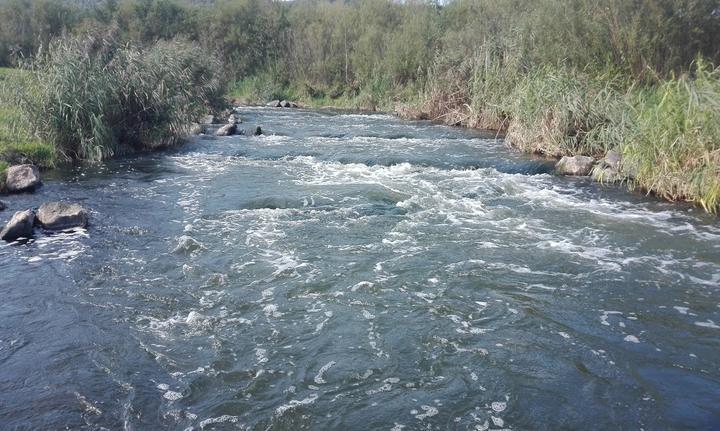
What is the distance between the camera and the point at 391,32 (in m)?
35.4

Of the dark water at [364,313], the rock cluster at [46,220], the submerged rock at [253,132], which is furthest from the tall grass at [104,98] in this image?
the rock cluster at [46,220]

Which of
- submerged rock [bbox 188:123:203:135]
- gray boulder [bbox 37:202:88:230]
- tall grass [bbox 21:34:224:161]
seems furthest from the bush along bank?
gray boulder [bbox 37:202:88:230]

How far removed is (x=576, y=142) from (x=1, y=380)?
1417 centimetres

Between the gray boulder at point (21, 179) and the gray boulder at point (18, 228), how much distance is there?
9.08 ft

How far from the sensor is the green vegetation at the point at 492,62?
11.6m

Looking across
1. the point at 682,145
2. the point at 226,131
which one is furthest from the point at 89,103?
the point at 682,145

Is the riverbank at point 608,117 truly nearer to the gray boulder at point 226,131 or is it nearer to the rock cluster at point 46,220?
the gray boulder at point 226,131

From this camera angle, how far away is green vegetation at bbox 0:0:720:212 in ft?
38.1

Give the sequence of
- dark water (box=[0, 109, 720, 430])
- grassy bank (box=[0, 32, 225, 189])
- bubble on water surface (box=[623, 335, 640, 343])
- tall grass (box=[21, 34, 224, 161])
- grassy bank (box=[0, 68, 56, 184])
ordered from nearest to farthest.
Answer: dark water (box=[0, 109, 720, 430]) → bubble on water surface (box=[623, 335, 640, 343]) → grassy bank (box=[0, 68, 56, 184]) → grassy bank (box=[0, 32, 225, 189]) → tall grass (box=[21, 34, 224, 161])

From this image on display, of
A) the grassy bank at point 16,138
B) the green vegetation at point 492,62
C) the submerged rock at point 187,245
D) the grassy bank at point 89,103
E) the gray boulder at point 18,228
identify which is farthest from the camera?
the grassy bank at point 89,103

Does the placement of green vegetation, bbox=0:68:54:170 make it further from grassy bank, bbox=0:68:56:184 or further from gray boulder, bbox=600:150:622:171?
gray boulder, bbox=600:150:622:171

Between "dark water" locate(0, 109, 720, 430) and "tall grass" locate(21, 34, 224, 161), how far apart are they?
10.3 feet

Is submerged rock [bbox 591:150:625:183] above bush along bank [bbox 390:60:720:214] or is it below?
below

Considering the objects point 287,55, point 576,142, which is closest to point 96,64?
point 576,142
